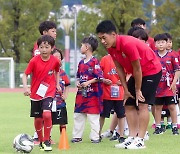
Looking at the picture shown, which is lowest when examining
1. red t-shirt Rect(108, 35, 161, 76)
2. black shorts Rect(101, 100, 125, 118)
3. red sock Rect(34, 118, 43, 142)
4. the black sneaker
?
the black sneaker

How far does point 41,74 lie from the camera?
8.38 metres

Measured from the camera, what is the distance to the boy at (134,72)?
8.06 m

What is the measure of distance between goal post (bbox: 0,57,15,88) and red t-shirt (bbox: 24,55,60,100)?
2359 centimetres

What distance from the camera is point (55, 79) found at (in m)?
8.57

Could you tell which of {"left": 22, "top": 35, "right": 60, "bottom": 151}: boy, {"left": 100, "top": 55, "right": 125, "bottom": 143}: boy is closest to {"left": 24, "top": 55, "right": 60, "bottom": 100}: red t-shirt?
{"left": 22, "top": 35, "right": 60, "bottom": 151}: boy

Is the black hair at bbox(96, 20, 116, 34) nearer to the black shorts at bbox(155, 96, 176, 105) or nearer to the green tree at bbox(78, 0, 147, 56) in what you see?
the black shorts at bbox(155, 96, 176, 105)

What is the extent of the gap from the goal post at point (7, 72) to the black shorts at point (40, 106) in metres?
23.5

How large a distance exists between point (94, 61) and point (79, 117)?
0.89 meters

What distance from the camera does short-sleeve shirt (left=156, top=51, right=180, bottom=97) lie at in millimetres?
10562

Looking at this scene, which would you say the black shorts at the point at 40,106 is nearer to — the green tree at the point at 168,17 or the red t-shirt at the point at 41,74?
the red t-shirt at the point at 41,74

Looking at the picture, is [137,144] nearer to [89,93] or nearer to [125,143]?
[125,143]

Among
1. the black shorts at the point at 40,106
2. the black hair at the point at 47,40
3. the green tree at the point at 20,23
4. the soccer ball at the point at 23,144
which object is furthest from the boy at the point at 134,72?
the green tree at the point at 20,23

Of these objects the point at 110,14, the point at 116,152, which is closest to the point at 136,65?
the point at 116,152

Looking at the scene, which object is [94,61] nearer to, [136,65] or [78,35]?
[136,65]
